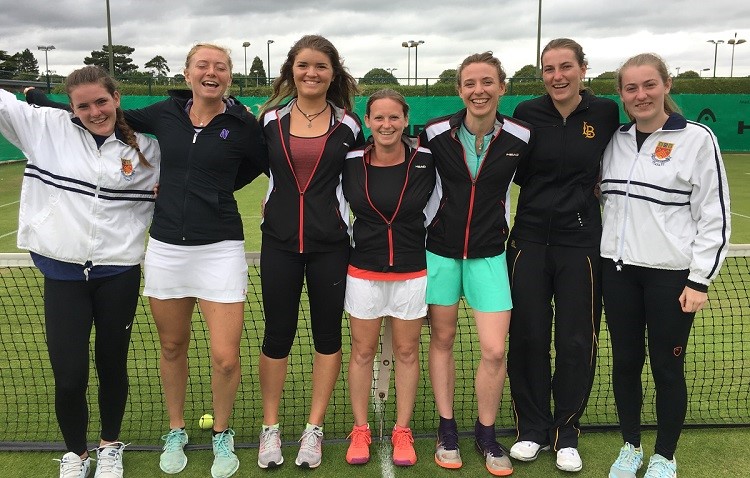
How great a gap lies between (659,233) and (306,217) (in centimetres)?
167

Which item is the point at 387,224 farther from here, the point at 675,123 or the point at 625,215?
the point at 675,123

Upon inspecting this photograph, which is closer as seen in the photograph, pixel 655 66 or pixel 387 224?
pixel 655 66

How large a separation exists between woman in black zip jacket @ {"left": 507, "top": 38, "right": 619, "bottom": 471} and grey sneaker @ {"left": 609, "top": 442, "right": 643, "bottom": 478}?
186 millimetres

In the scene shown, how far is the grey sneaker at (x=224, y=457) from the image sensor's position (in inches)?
121

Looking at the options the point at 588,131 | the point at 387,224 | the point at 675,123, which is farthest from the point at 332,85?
the point at 675,123

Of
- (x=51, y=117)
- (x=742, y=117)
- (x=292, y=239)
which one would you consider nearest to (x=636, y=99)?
(x=292, y=239)

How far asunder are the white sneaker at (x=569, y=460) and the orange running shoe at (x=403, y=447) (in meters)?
0.76

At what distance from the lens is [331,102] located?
10.6 feet

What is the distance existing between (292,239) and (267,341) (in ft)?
1.93

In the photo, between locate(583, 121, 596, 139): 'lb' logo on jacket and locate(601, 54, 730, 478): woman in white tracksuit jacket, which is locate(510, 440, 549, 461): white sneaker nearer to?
locate(601, 54, 730, 478): woman in white tracksuit jacket

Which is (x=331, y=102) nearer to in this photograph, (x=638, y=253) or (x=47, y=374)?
(x=638, y=253)

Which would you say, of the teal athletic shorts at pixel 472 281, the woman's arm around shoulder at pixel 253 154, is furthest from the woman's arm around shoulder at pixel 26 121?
the teal athletic shorts at pixel 472 281

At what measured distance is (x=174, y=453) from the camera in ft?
10.5

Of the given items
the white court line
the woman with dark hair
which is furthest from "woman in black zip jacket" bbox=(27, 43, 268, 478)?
the white court line
